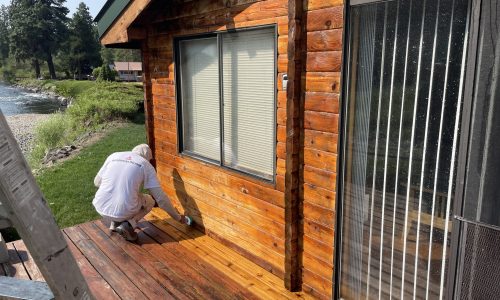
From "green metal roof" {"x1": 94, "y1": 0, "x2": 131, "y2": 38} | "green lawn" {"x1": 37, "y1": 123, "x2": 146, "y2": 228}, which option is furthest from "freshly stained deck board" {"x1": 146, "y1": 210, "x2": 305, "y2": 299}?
"green metal roof" {"x1": 94, "y1": 0, "x2": 131, "y2": 38}

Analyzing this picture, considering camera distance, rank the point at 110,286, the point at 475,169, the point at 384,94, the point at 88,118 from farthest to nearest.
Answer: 1. the point at 88,118
2. the point at 110,286
3. the point at 384,94
4. the point at 475,169

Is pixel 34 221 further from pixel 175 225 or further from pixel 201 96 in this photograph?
pixel 175 225

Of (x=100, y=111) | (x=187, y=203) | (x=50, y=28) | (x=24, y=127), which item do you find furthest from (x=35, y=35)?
(x=187, y=203)

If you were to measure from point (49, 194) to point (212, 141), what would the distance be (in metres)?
4.12

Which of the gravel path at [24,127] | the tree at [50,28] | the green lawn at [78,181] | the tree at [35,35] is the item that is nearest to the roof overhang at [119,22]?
the green lawn at [78,181]

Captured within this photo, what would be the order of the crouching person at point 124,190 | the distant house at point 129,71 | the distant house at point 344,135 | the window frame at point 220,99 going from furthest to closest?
the distant house at point 129,71 < the crouching person at point 124,190 < the window frame at point 220,99 < the distant house at point 344,135

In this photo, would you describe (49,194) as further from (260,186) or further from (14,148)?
(14,148)

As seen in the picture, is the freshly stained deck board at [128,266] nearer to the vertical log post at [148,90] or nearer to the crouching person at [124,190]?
the crouching person at [124,190]

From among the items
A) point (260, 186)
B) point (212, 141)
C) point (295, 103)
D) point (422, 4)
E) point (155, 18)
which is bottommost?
point (260, 186)

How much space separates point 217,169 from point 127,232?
1.23 meters

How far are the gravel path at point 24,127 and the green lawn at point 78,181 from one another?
566 centimetres

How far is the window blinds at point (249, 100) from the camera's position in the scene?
3482 mm

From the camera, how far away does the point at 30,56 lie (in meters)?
62.9

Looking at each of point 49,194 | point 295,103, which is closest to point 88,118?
point 49,194
